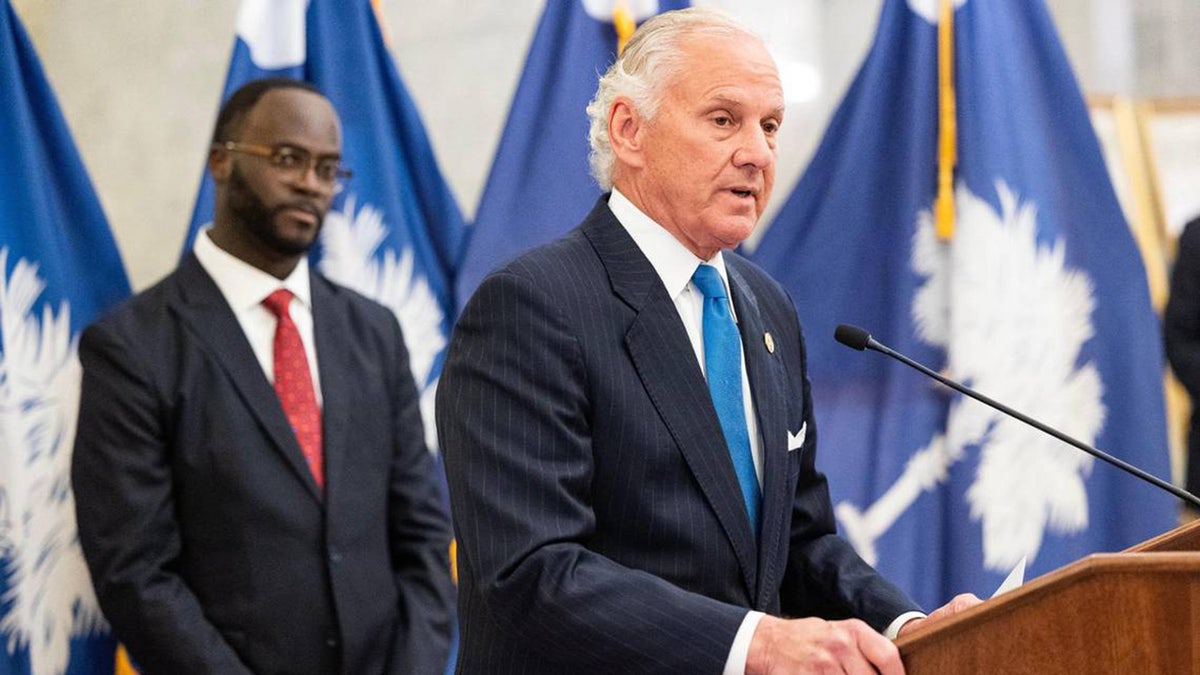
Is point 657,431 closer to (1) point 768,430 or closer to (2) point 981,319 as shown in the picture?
(1) point 768,430

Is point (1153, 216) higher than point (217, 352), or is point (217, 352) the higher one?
Answer: point (1153, 216)

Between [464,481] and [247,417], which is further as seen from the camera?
[247,417]

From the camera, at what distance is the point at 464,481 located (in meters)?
1.71

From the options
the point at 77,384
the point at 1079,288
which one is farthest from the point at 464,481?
the point at 1079,288

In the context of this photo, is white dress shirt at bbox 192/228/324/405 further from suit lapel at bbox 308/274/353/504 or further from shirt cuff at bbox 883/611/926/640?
shirt cuff at bbox 883/611/926/640

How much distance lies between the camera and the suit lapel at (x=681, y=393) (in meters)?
1.76

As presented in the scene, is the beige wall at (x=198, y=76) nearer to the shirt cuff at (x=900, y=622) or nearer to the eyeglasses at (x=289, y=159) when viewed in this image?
the eyeglasses at (x=289, y=159)

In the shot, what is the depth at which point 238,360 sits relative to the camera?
298 centimetres

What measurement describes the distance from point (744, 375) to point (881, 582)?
33 centimetres

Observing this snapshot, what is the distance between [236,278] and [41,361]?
476 millimetres

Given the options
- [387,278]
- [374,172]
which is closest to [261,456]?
[387,278]

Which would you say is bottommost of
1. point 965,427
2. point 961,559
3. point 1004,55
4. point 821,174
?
point 961,559

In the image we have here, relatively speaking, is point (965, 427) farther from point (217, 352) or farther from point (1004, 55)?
point (217, 352)

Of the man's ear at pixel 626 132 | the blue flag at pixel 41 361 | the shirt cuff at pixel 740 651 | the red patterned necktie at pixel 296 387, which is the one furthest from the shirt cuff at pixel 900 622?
the blue flag at pixel 41 361
